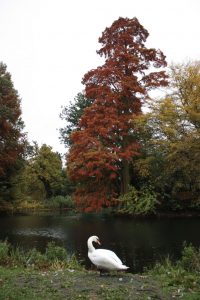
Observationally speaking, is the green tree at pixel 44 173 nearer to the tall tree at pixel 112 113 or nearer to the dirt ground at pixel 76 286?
the tall tree at pixel 112 113

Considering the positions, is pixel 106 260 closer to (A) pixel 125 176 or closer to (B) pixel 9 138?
(A) pixel 125 176

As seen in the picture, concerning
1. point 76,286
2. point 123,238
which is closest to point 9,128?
point 123,238

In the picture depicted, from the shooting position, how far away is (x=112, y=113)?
3397 cm

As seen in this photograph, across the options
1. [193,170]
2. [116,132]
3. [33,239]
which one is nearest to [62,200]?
[116,132]

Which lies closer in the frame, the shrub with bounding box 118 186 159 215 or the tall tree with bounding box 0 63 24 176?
the shrub with bounding box 118 186 159 215

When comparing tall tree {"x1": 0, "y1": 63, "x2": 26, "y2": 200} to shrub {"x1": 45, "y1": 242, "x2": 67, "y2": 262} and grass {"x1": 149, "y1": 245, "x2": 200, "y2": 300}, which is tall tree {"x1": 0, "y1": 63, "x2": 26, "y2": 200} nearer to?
shrub {"x1": 45, "y1": 242, "x2": 67, "y2": 262}

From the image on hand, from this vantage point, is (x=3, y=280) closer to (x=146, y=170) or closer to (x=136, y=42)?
(x=146, y=170)

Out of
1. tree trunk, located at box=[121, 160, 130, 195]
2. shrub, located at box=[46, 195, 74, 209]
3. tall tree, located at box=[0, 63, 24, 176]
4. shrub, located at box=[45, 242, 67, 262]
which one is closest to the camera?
shrub, located at box=[45, 242, 67, 262]

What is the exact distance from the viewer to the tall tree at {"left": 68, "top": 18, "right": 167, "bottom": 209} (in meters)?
33.8

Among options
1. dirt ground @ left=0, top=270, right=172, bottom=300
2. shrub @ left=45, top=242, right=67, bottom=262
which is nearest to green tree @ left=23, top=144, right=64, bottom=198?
shrub @ left=45, top=242, right=67, bottom=262

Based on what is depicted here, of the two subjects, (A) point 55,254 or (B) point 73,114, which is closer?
(A) point 55,254

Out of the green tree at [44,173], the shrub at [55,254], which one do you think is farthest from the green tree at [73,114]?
the shrub at [55,254]

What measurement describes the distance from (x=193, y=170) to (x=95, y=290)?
25337 millimetres

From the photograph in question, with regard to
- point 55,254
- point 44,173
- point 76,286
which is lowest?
point 76,286
